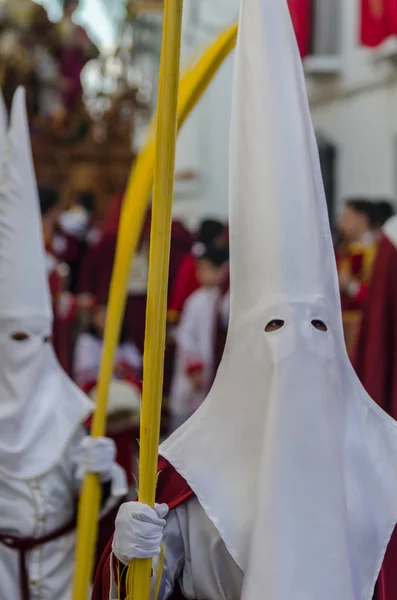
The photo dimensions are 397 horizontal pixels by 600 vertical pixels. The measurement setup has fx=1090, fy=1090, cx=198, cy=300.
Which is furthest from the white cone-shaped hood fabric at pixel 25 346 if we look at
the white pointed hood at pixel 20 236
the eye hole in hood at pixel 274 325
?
the eye hole in hood at pixel 274 325

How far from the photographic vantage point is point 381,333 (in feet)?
15.8

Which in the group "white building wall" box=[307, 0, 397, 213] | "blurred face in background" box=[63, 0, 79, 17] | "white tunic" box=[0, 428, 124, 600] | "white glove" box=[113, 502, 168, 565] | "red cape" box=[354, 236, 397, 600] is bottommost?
"white tunic" box=[0, 428, 124, 600]

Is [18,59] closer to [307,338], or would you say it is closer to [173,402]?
[173,402]

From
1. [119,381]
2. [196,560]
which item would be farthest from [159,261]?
[119,381]

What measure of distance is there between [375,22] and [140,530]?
8.19 meters

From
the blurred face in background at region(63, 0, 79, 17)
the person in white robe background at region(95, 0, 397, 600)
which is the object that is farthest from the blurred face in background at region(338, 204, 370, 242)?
the blurred face in background at region(63, 0, 79, 17)

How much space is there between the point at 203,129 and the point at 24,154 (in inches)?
559

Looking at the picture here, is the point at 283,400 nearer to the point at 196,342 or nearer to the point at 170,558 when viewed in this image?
the point at 170,558

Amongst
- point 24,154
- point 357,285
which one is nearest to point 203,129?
point 357,285

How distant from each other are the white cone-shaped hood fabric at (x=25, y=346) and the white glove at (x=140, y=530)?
1144 millimetres

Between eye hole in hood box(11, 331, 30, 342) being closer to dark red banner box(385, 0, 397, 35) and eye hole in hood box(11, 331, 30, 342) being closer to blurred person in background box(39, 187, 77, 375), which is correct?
blurred person in background box(39, 187, 77, 375)

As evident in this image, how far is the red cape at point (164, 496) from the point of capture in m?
2.77

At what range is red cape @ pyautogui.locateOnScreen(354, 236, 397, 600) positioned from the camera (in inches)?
186

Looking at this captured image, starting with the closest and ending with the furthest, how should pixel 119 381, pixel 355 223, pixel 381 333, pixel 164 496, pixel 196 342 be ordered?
pixel 164 496 < pixel 381 333 < pixel 119 381 < pixel 355 223 < pixel 196 342
